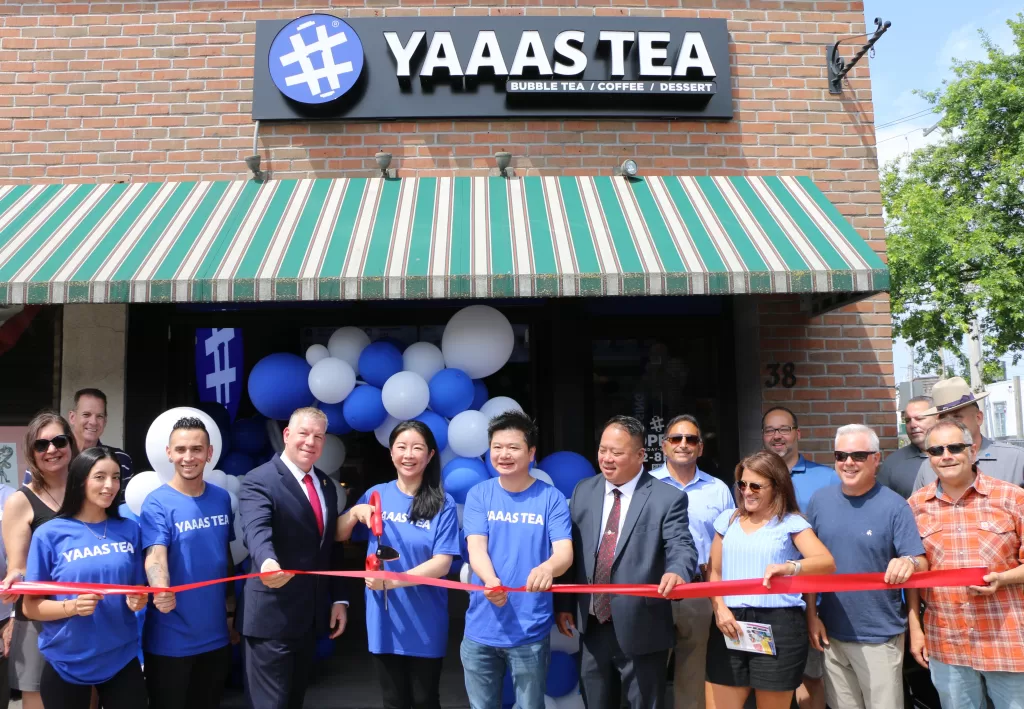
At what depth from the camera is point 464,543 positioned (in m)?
4.32

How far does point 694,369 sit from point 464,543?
2912 millimetres

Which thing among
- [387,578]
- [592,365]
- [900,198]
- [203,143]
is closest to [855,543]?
[387,578]

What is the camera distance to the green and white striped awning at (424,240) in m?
Answer: 4.77

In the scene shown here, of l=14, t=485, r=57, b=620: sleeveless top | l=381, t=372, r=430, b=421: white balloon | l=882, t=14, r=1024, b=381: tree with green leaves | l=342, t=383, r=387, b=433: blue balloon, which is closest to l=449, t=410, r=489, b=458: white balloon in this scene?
l=381, t=372, r=430, b=421: white balloon

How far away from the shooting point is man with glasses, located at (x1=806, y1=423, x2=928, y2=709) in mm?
3797

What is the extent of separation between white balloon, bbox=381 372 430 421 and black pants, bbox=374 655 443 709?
164cm

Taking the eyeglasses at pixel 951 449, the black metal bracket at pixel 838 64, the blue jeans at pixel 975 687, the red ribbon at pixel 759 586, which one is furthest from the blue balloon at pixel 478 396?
the black metal bracket at pixel 838 64

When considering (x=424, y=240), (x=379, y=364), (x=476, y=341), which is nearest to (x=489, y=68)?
(x=424, y=240)

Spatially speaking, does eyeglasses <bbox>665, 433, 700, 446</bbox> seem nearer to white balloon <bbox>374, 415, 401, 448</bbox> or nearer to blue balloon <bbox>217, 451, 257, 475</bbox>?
white balloon <bbox>374, 415, 401, 448</bbox>

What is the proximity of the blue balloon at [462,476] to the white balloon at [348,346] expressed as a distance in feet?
3.46

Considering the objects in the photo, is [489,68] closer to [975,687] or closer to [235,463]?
[235,463]

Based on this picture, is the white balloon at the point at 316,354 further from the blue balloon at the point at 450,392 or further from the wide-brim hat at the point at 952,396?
the wide-brim hat at the point at 952,396

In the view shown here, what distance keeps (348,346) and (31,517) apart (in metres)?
2.21

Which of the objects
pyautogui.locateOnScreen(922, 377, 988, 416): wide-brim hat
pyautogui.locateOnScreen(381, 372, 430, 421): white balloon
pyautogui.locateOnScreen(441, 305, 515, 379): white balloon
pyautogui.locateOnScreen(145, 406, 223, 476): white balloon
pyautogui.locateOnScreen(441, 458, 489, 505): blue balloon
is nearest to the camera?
pyautogui.locateOnScreen(145, 406, 223, 476): white balloon
